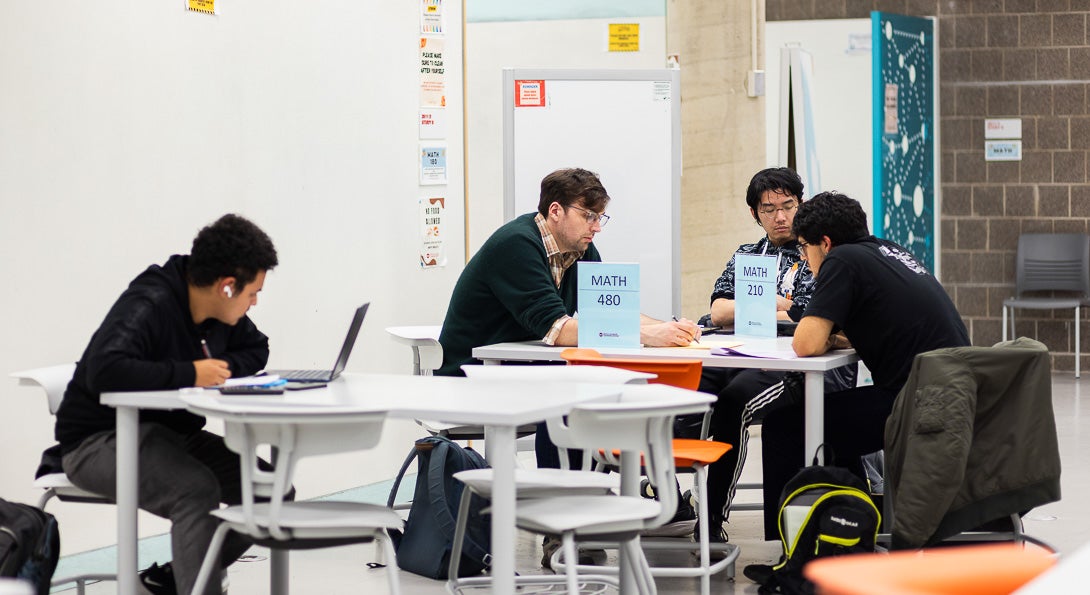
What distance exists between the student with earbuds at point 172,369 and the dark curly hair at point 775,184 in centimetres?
222

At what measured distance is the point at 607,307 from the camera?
403 centimetres

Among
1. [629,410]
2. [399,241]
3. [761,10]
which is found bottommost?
[629,410]

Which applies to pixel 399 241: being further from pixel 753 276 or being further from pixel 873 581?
pixel 873 581

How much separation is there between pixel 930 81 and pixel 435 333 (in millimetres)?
5860

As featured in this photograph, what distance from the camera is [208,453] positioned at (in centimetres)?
330

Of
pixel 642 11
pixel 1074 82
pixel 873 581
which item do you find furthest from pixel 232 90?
pixel 1074 82

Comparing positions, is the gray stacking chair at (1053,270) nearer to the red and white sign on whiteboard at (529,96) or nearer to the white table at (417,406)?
the red and white sign on whiteboard at (529,96)

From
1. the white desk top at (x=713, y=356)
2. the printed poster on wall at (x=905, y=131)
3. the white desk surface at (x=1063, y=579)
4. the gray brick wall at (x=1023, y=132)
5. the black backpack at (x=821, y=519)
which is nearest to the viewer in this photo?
the white desk surface at (x=1063, y=579)

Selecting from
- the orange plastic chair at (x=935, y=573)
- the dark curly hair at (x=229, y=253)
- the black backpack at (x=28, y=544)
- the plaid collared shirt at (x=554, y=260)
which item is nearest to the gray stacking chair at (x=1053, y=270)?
the plaid collared shirt at (x=554, y=260)

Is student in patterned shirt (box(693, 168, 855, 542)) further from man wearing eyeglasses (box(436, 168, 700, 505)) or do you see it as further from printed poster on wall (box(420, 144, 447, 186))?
printed poster on wall (box(420, 144, 447, 186))

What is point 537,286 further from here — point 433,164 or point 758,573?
point 433,164

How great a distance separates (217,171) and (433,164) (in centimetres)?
132

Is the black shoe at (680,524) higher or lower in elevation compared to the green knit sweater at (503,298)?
lower

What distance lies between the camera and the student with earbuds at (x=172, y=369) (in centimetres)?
293
